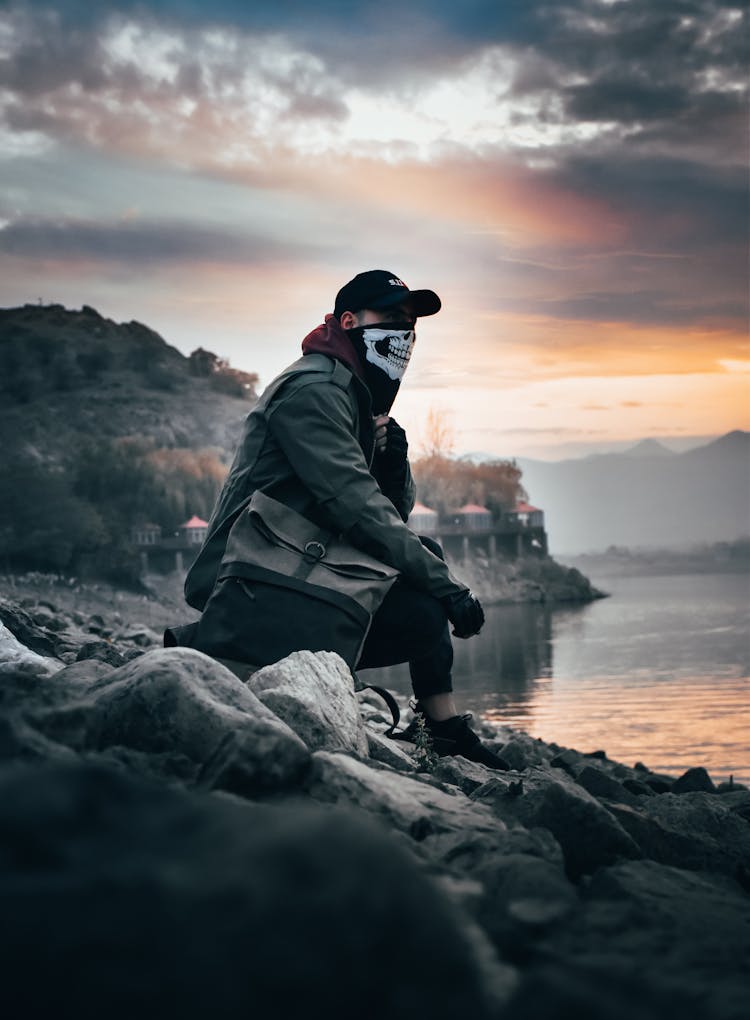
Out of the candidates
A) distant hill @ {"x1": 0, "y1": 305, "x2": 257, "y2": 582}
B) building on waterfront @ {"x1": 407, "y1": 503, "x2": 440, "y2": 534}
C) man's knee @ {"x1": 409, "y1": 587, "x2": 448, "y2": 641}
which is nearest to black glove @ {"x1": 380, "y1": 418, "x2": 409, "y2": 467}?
man's knee @ {"x1": 409, "y1": 587, "x2": 448, "y2": 641}

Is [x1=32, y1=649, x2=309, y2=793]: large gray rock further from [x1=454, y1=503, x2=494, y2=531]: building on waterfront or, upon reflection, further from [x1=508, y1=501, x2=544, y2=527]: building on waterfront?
[x1=508, y1=501, x2=544, y2=527]: building on waterfront

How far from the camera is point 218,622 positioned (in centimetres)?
388

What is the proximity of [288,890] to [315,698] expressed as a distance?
76.7 inches

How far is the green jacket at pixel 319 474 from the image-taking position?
3.90 meters

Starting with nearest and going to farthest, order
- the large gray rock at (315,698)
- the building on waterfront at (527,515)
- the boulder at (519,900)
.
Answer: the boulder at (519,900) < the large gray rock at (315,698) < the building on waterfront at (527,515)

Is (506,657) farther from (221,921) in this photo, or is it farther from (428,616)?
(221,921)

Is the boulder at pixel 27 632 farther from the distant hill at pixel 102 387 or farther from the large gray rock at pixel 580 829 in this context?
the distant hill at pixel 102 387

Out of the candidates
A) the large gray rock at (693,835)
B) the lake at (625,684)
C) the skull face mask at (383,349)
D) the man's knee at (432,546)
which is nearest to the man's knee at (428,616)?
the man's knee at (432,546)

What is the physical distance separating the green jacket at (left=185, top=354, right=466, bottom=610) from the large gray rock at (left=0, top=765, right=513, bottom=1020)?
7.24 ft

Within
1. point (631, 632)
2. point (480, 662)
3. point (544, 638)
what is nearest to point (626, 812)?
point (480, 662)

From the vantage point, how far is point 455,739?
14.2 feet

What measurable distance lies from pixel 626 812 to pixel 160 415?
76.4 metres

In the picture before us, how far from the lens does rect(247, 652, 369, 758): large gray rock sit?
342 centimetres

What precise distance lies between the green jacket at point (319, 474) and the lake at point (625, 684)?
7666 mm
